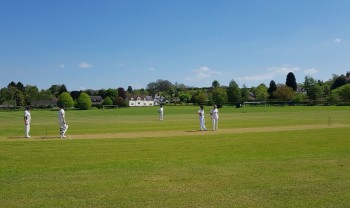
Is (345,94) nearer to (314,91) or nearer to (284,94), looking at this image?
(314,91)

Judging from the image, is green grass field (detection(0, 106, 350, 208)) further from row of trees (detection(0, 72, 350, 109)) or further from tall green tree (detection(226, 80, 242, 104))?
tall green tree (detection(226, 80, 242, 104))

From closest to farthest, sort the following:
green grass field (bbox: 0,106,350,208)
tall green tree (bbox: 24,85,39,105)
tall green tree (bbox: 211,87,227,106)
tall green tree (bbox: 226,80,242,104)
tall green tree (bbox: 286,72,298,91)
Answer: green grass field (bbox: 0,106,350,208) → tall green tree (bbox: 211,87,227,106) → tall green tree (bbox: 226,80,242,104) → tall green tree (bbox: 286,72,298,91) → tall green tree (bbox: 24,85,39,105)

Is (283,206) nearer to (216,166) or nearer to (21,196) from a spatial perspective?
(216,166)

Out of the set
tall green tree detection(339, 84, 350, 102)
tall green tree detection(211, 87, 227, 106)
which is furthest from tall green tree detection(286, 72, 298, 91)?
tall green tree detection(339, 84, 350, 102)

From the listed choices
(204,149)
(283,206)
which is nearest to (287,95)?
(204,149)

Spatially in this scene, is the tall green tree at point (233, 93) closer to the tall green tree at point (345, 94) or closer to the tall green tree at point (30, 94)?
the tall green tree at point (345, 94)

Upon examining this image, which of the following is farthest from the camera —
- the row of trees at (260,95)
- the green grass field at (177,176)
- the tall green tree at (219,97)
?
the tall green tree at (219,97)

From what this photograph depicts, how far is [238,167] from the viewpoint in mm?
13039

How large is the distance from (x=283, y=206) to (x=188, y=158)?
7317 millimetres

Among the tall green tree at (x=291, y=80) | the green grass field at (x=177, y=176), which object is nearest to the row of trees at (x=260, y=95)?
the tall green tree at (x=291, y=80)

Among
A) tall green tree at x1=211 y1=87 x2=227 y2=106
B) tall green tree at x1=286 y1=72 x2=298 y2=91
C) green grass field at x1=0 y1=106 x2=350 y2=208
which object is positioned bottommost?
green grass field at x1=0 y1=106 x2=350 y2=208

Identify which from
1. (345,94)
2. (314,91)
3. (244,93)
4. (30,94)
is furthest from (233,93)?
(30,94)

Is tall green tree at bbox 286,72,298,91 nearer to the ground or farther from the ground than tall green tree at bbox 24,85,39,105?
farther from the ground

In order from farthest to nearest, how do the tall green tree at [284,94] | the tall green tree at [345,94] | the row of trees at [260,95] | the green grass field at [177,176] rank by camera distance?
the tall green tree at [284,94] → the row of trees at [260,95] → the tall green tree at [345,94] → the green grass field at [177,176]
